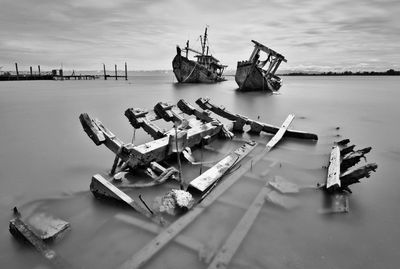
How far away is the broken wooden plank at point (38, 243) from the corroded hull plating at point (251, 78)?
92.0ft

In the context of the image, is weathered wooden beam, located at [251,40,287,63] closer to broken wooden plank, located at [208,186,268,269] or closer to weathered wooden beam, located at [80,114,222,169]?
weathered wooden beam, located at [80,114,222,169]

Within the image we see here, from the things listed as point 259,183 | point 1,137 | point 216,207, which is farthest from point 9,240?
A: point 1,137

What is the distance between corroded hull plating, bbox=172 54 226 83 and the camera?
4681 centimetres

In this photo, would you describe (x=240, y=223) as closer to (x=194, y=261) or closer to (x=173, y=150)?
(x=194, y=261)

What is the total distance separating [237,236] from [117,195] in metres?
1.79

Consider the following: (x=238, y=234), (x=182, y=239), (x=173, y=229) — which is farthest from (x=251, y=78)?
(x=182, y=239)

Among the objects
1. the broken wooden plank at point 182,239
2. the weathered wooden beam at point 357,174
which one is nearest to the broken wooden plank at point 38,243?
the broken wooden plank at point 182,239

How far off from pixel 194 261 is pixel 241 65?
30114 millimetres

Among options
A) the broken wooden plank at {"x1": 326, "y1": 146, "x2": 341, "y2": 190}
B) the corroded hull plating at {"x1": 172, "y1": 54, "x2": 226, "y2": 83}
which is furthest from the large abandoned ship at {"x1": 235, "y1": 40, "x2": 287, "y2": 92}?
the broken wooden plank at {"x1": 326, "y1": 146, "x2": 341, "y2": 190}

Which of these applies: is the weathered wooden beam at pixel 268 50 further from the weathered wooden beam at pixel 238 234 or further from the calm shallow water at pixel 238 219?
the weathered wooden beam at pixel 238 234

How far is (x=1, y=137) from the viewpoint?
8.30 m

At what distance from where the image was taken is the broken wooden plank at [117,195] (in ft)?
10.7

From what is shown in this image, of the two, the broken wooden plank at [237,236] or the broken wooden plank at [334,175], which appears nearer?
the broken wooden plank at [237,236]

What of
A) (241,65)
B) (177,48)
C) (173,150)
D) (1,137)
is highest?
(177,48)
